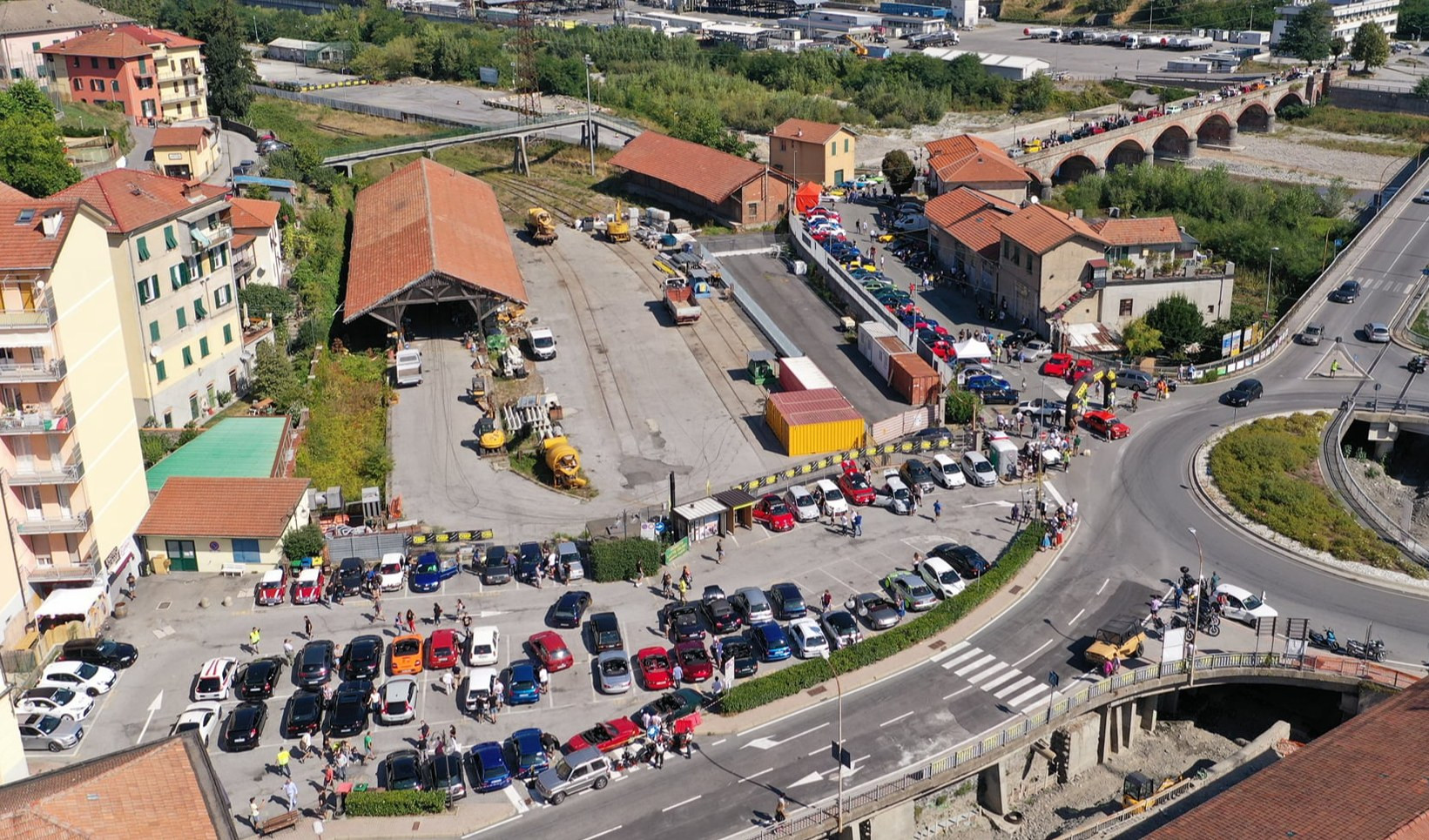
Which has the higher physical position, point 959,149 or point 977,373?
point 959,149

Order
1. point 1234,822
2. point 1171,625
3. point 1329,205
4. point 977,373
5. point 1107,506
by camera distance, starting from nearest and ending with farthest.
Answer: point 1234,822 → point 1171,625 → point 1107,506 → point 977,373 → point 1329,205

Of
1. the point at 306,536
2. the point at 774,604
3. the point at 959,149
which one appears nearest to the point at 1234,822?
the point at 774,604

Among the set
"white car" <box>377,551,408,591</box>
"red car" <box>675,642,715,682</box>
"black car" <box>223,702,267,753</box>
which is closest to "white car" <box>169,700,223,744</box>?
"black car" <box>223,702,267,753</box>

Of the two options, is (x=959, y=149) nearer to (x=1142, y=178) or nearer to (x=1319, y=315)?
(x=1142, y=178)

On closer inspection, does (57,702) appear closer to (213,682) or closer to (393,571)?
(213,682)

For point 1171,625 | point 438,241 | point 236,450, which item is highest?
point 438,241

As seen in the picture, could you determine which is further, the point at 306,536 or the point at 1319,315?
the point at 1319,315

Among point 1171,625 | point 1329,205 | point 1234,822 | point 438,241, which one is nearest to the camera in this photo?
point 1234,822
